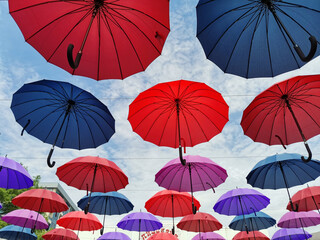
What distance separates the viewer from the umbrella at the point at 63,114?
4.25 meters

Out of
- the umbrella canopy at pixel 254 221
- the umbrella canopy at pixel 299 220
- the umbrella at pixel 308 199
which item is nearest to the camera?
the umbrella at pixel 308 199

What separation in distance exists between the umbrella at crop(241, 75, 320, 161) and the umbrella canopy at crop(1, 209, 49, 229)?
27.2 feet

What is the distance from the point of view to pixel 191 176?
6277 mm

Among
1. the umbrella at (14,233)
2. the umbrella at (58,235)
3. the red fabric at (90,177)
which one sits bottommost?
the umbrella at (58,235)

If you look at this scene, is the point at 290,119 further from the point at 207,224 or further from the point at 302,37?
the point at 207,224

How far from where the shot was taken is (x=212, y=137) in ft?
16.5

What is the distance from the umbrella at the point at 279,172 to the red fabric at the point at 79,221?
5.96 metres

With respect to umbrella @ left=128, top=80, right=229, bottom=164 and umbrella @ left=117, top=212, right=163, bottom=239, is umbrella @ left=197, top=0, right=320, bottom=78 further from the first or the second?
umbrella @ left=117, top=212, right=163, bottom=239

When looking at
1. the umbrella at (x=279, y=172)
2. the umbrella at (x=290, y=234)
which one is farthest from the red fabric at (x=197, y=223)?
the umbrella at (x=290, y=234)

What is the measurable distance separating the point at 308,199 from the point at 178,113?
5.60m

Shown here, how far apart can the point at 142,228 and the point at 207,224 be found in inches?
113

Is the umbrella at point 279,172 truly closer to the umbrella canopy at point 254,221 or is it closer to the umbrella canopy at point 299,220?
the umbrella canopy at point 299,220

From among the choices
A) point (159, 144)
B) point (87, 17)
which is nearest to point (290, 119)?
point (159, 144)

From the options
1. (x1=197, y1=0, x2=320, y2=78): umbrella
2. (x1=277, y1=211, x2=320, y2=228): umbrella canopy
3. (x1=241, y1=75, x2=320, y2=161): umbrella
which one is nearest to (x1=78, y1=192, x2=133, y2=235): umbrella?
(x1=241, y1=75, x2=320, y2=161): umbrella
